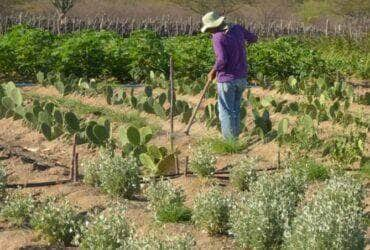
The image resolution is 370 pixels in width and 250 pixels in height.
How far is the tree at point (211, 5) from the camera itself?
152ft

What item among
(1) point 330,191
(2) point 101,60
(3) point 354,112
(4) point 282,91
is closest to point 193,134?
(3) point 354,112

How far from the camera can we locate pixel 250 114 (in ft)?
33.9

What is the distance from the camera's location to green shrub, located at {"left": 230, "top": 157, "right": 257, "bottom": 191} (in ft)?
21.5

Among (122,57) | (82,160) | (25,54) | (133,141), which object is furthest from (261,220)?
(25,54)

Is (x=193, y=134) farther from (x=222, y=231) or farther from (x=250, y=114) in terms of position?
(x=222, y=231)

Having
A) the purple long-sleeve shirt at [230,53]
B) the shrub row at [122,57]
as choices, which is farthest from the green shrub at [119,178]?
the shrub row at [122,57]

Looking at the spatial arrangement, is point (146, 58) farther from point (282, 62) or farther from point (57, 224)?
point (57, 224)

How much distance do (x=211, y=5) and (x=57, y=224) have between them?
43447mm

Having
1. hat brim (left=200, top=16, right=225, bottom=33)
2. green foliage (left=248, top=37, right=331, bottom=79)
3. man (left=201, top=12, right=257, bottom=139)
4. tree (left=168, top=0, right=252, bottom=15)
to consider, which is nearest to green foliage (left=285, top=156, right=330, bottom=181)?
man (left=201, top=12, right=257, bottom=139)

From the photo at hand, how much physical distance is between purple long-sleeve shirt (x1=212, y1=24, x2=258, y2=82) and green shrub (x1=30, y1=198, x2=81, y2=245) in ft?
11.8

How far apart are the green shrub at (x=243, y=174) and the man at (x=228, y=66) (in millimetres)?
2000

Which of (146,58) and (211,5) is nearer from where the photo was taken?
(146,58)

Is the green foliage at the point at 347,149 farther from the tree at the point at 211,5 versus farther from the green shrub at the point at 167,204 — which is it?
the tree at the point at 211,5

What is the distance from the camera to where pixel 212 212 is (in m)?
5.34
